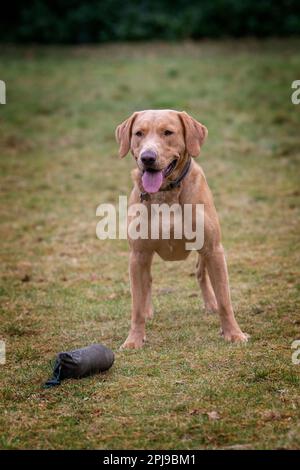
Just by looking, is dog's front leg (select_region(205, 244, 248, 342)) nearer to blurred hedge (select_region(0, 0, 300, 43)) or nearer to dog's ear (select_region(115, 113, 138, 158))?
dog's ear (select_region(115, 113, 138, 158))

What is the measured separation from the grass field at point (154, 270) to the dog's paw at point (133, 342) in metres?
0.07

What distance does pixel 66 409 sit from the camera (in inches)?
184

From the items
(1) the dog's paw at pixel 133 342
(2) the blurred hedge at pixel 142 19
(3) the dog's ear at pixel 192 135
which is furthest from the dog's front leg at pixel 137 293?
(2) the blurred hedge at pixel 142 19

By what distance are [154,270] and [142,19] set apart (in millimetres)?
17184

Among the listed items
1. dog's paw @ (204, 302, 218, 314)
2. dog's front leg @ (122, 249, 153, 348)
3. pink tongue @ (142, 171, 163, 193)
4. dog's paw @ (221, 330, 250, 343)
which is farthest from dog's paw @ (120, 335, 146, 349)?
pink tongue @ (142, 171, 163, 193)

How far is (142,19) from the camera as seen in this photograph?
2392 cm

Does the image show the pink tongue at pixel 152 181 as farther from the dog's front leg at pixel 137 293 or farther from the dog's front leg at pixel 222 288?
the dog's front leg at pixel 222 288

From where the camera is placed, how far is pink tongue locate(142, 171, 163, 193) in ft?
18.5

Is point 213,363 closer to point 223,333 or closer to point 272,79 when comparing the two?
point 223,333

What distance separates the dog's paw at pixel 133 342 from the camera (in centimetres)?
586

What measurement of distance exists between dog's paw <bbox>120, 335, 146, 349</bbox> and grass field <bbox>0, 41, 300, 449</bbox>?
0.23ft

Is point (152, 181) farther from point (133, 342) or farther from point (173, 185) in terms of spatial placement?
point (133, 342)

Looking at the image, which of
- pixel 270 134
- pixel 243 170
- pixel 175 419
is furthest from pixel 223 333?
pixel 270 134
